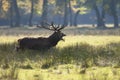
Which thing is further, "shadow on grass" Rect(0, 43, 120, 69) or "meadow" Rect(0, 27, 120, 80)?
"shadow on grass" Rect(0, 43, 120, 69)

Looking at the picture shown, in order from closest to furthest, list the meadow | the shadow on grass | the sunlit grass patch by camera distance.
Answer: the meadow, the sunlit grass patch, the shadow on grass

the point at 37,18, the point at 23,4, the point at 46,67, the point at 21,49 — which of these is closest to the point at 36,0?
the point at 23,4

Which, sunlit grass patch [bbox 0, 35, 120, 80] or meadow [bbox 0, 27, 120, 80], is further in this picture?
sunlit grass patch [bbox 0, 35, 120, 80]

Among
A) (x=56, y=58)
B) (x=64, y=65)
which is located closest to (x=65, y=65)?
(x=64, y=65)

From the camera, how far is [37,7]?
76.4 meters

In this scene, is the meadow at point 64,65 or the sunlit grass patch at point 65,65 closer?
the meadow at point 64,65

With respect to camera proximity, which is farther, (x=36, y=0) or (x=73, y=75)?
(x=36, y=0)

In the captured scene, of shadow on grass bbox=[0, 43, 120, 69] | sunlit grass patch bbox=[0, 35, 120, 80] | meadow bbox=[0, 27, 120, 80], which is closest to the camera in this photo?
meadow bbox=[0, 27, 120, 80]

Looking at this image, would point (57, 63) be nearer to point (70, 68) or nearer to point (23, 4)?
point (70, 68)

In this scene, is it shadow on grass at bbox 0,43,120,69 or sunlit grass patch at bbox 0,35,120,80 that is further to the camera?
shadow on grass at bbox 0,43,120,69

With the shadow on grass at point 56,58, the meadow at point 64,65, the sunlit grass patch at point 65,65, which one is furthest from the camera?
the shadow on grass at point 56,58

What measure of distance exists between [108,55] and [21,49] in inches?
168

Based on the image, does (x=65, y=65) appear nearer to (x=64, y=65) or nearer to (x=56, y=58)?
(x=64, y=65)

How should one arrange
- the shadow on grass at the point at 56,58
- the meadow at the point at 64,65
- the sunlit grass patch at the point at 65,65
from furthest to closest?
the shadow on grass at the point at 56,58
the sunlit grass patch at the point at 65,65
the meadow at the point at 64,65
